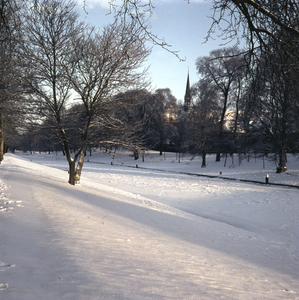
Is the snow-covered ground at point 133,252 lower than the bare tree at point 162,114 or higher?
lower

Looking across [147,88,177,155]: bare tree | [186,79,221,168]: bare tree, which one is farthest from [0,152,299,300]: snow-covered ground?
[147,88,177,155]: bare tree

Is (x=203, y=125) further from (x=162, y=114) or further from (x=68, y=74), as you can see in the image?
(x=68, y=74)

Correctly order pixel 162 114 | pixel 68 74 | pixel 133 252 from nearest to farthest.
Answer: pixel 133 252
pixel 68 74
pixel 162 114

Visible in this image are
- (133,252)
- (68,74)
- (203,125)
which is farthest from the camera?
(203,125)

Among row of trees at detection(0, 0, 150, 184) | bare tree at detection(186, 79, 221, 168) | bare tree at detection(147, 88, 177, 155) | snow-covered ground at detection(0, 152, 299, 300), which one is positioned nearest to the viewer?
snow-covered ground at detection(0, 152, 299, 300)

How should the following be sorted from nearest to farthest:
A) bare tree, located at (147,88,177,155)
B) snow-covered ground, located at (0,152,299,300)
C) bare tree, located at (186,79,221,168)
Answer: snow-covered ground, located at (0,152,299,300), bare tree, located at (186,79,221,168), bare tree, located at (147,88,177,155)

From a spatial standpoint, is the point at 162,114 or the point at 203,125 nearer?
the point at 203,125

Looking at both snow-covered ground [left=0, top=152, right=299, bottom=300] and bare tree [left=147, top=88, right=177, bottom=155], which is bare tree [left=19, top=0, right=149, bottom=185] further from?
bare tree [left=147, top=88, right=177, bottom=155]

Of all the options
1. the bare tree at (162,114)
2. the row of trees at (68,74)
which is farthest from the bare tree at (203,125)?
the row of trees at (68,74)

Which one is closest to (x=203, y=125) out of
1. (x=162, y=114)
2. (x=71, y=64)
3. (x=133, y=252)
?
(x=162, y=114)

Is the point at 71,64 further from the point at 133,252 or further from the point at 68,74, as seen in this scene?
the point at 133,252

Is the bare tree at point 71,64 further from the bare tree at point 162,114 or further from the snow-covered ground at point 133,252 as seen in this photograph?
the bare tree at point 162,114

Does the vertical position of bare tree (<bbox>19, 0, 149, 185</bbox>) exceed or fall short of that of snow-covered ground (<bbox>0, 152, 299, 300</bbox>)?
it exceeds it

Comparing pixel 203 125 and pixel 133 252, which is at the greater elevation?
pixel 203 125
